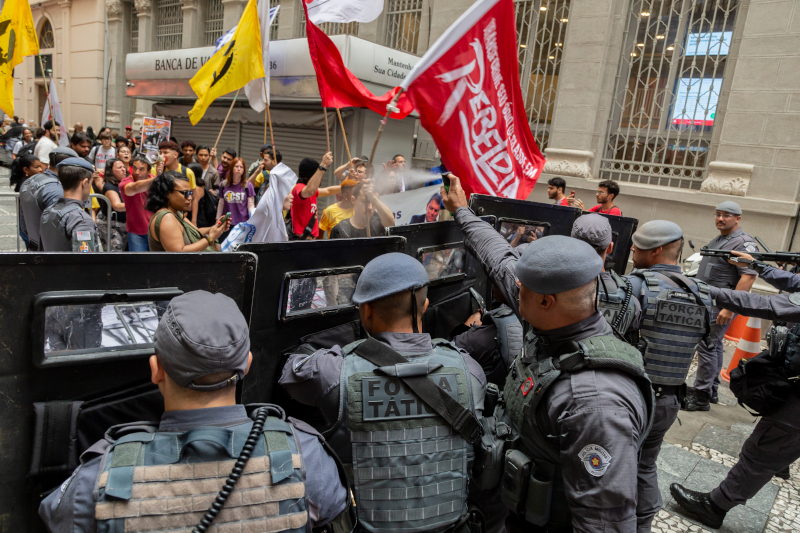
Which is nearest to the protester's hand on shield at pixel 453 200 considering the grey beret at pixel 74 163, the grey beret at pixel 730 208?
the grey beret at pixel 74 163

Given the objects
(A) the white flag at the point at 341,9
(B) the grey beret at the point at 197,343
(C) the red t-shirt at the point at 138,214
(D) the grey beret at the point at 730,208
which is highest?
(A) the white flag at the point at 341,9

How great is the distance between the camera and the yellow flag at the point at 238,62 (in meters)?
5.00

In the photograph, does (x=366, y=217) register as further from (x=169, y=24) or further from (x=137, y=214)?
(x=169, y=24)

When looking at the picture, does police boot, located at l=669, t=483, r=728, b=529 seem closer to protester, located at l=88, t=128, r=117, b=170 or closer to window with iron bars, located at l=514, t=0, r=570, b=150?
window with iron bars, located at l=514, t=0, r=570, b=150

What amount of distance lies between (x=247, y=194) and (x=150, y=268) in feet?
18.9

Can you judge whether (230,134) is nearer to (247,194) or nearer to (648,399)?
(247,194)

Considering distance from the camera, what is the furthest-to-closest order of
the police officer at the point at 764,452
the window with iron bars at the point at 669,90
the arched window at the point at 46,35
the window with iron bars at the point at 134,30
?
the arched window at the point at 46,35 → the window with iron bars at the point at 134,30 → the window with iron bars at the point at 669,90 → the police officer at the point at 764,452

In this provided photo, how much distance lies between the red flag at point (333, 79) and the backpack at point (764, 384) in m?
3.14

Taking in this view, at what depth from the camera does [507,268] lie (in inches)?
101

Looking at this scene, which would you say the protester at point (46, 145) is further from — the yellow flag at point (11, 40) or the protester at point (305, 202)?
the protester at point (305, 202)

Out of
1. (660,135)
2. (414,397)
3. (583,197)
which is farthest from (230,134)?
(414,397)

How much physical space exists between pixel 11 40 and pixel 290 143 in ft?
24.4

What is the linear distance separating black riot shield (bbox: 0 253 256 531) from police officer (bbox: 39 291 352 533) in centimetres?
37

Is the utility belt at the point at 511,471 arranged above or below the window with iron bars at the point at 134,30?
below
